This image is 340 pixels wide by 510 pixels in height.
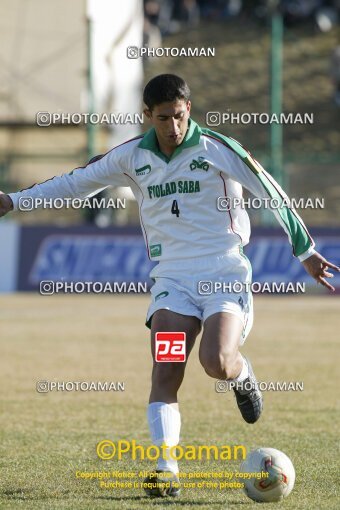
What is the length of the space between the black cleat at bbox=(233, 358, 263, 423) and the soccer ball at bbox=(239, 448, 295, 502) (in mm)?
915

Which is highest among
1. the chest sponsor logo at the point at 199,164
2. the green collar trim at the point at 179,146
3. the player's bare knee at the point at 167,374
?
the green collar trim at the point at 179,146

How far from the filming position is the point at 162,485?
5668mm

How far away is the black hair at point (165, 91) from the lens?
236 inches

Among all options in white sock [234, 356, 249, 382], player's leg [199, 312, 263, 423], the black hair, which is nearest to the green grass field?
white sock [234, 356, 249, 382]

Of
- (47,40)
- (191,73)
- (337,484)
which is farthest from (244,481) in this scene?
(191,73)

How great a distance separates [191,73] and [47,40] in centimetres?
711

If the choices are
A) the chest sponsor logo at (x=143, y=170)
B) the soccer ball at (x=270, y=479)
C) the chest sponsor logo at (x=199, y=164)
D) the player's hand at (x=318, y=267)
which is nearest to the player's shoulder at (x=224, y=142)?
the chest sponsor logo at (x=199, y=164)

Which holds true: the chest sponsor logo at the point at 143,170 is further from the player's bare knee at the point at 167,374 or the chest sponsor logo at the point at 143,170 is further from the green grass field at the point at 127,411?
the green grass field at the point at 127,411

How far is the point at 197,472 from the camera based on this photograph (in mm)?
6430

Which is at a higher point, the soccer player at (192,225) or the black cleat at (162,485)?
the soccer player at (192,225)

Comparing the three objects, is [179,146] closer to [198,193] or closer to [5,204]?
[198,193]

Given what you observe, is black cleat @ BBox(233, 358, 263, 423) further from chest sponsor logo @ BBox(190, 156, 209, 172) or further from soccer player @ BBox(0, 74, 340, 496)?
chest sponsor logo @ BBox(190, 156, 209, 172)

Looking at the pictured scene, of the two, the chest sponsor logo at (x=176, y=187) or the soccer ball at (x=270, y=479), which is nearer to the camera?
the soccer ball at (x=270, y=479)

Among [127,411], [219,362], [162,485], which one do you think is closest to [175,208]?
[219,362]
